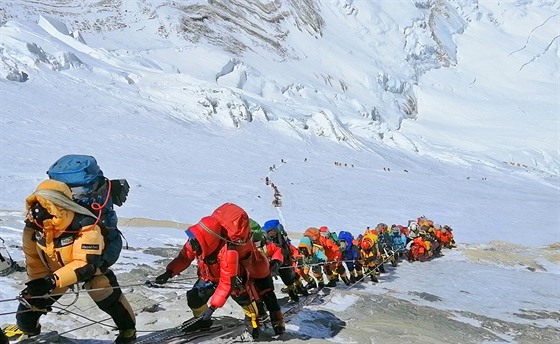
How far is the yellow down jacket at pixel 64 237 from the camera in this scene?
3.76 m

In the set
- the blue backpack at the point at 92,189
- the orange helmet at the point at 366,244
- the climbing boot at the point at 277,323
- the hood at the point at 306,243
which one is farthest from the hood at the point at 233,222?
the orange helmet at the point at 366,244

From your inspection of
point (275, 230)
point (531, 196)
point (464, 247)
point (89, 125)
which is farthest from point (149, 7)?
point (275, 230)

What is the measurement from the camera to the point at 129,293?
6.38m

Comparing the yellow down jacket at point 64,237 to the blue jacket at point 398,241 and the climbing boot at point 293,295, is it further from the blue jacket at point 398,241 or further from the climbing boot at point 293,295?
the blue jacket at point 398,241

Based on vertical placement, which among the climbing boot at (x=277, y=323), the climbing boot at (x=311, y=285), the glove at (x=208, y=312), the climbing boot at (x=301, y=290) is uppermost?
the glove at (x=208, y=312)

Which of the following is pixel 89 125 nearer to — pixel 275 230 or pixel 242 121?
pixel 242 121

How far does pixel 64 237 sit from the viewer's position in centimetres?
387

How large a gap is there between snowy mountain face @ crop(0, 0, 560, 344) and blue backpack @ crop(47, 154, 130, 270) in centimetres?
107

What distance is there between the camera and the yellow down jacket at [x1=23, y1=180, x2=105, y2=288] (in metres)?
3.76

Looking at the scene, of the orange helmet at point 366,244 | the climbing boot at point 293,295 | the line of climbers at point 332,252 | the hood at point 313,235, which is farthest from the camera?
the orange helmet at point 366,244

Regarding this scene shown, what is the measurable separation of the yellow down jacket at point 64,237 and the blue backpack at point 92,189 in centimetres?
14

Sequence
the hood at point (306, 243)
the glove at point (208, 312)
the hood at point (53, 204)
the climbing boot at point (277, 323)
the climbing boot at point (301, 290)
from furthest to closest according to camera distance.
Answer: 1. the hood at point (306, 243)
2. the climbing boot at point (301, 290)
3. the climbing boot at point (277, 323)
4. the glove at point (208, 312)
5. the hood at point (53, 204)

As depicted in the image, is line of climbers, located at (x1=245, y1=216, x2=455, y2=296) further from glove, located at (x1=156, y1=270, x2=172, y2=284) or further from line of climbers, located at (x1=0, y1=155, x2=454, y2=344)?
glove, located at (x1=156, y1=270, x2=172, y2=284)

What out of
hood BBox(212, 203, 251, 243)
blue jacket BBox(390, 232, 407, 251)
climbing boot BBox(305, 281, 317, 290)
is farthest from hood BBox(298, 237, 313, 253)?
blue jacket BBox(390, 232, 407, 251)
